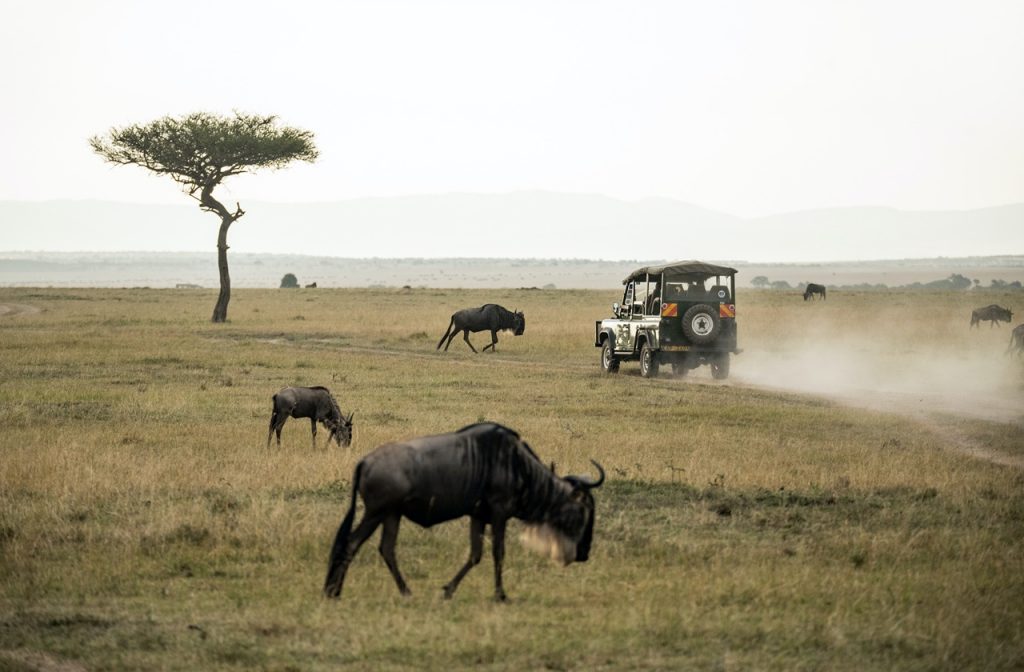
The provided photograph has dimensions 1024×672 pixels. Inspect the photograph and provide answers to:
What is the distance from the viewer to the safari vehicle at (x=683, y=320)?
97.0 feet

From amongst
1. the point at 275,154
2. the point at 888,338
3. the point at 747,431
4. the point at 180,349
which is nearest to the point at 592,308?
the point at 275,154

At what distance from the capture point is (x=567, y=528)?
9.80 metres

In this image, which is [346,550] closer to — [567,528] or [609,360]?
[567,528]

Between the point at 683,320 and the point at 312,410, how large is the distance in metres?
13.6

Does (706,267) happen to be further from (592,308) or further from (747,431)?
(592,308)

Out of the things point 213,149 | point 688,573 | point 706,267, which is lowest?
point 688,573

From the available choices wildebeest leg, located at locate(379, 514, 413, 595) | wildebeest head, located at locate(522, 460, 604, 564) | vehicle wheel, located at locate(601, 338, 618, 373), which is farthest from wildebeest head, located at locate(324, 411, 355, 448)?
vehicle wheel, located at locate(601, 338, 618, 373)

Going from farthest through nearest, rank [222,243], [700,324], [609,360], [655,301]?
[222,243] < [609,360] < [655,301] < [700,324]

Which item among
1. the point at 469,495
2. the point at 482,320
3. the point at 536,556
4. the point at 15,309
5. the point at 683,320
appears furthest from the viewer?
the point at 15,309

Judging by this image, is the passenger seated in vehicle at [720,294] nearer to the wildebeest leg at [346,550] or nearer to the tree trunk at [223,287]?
the wildebeest leg at [346,550]

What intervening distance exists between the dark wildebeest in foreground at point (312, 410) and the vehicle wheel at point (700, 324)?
13.3m

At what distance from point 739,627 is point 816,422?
43.1 ft

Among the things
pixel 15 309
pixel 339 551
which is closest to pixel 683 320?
pixel 339 551

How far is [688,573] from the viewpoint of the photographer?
10.9 metres
